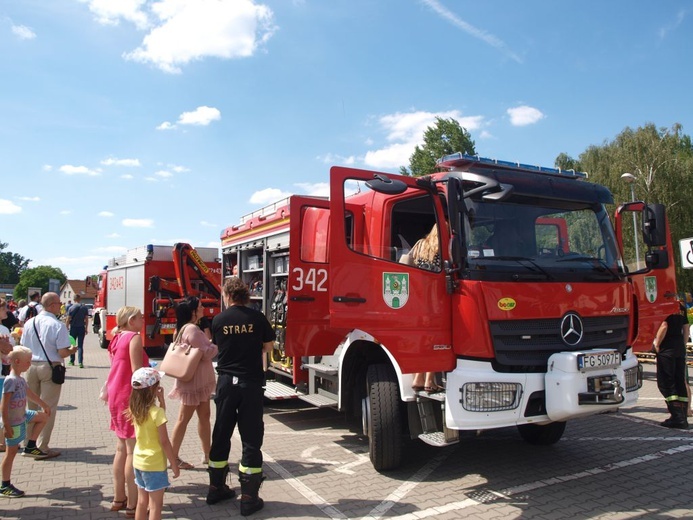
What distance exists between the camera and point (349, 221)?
5602mm

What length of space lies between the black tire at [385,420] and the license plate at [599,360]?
166 centimetres

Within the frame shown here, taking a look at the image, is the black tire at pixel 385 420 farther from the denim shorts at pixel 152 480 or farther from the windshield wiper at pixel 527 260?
the denim shorts at pixel 152 480

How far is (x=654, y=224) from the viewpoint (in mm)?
5312

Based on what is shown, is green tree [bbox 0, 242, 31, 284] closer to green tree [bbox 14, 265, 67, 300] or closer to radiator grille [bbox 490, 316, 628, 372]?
green tree [bbox 14, 265, 67, 300]

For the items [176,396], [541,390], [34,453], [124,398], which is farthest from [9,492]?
[541,390]

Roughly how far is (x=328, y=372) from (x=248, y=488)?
195cm

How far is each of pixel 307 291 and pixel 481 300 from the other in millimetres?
2332

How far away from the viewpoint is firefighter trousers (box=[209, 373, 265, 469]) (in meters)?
4.30

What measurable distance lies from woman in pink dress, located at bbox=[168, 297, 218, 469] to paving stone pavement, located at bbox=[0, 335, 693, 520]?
0.44 meters

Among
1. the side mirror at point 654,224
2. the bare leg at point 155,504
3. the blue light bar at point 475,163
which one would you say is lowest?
the bare leg at point 155,504

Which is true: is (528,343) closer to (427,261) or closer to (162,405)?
(427,261)

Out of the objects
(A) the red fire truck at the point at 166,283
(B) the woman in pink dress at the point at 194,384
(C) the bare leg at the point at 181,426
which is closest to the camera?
(B) the woman in pink dress at the point at 194,384

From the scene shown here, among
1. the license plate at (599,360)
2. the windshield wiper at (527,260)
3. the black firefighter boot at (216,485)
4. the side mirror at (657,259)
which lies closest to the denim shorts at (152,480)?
the black firefighter boot at (216,485)

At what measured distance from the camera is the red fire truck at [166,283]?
44.1ft
